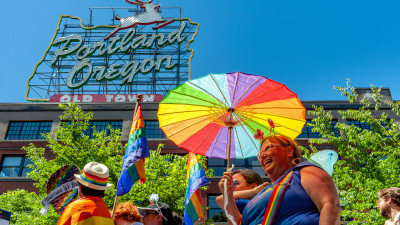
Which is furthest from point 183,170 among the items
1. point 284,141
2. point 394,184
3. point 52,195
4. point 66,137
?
point 284,141

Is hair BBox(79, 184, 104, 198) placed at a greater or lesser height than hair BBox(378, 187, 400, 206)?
greater

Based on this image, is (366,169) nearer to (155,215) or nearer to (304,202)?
(155,215)

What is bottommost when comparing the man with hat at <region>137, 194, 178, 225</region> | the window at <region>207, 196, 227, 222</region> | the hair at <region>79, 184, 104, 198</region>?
the window at <region>207, 196, 227, 222</region>

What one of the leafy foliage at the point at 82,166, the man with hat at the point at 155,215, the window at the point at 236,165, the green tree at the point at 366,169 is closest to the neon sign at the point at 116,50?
the window at the point at 236,165

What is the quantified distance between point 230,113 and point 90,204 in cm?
190

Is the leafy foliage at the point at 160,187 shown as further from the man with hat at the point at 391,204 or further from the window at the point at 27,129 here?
the window at the point at 27,129

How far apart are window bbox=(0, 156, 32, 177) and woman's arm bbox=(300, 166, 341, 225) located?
26691 mm

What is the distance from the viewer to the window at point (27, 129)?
89.6ft

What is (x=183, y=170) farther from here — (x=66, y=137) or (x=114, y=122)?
(x=114, y=122)

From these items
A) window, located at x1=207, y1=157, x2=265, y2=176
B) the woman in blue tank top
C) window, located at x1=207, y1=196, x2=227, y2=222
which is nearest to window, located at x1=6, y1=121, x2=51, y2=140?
window, located at x1=207, y1=157, x2=265, y2=176

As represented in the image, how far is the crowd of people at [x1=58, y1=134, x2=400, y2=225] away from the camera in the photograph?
7.07 ft

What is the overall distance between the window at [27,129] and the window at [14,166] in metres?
1.93

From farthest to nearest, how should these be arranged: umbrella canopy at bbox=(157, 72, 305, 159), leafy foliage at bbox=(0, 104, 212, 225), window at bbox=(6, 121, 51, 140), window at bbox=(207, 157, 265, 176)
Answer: window at bbox=(6, 121, 51, 140) < window at bbox=(207, 157, 265, 176) < leafy foliage at bbox=(0, 104, 212, 225) < umbrella canopy at bbox=(157, 72, 305, 159)

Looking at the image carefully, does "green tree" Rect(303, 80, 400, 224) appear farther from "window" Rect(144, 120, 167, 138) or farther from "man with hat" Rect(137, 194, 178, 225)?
"window" Rect(144, 120, 167, 138)
